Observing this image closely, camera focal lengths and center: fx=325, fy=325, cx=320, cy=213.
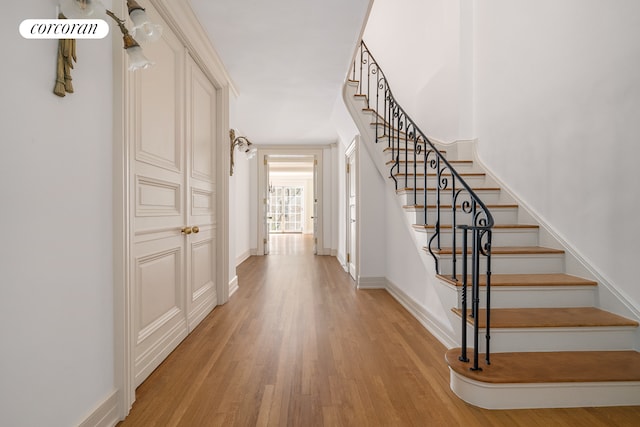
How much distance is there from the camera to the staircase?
1.64 meters

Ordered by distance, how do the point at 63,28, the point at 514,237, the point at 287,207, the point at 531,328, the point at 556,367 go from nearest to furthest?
the point at 63,28 < the point at 556,367 < the point at 531,328 < the point at 514,237 < the point at 287,207

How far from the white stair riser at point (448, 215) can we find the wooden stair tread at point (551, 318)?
32.4 inches

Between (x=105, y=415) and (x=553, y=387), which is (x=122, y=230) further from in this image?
(x=553, y=387)

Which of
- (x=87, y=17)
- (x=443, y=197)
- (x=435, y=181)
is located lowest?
Answer: (x=443, y=197)

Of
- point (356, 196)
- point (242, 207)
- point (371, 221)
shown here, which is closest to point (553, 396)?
point (371, 221)

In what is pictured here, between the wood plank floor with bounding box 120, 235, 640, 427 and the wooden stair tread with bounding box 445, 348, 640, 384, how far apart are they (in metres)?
0.16

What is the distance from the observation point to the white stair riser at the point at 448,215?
2.61 meters

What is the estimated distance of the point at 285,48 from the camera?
115 inches

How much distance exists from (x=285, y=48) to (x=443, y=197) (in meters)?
1.96

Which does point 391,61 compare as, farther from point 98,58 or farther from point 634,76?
point 98,58

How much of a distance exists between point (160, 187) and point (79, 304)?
39.7 inches

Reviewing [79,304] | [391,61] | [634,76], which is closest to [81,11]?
[79,304]

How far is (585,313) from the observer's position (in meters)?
1.99

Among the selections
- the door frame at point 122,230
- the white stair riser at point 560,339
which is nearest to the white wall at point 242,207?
the door frame at point 122,230
